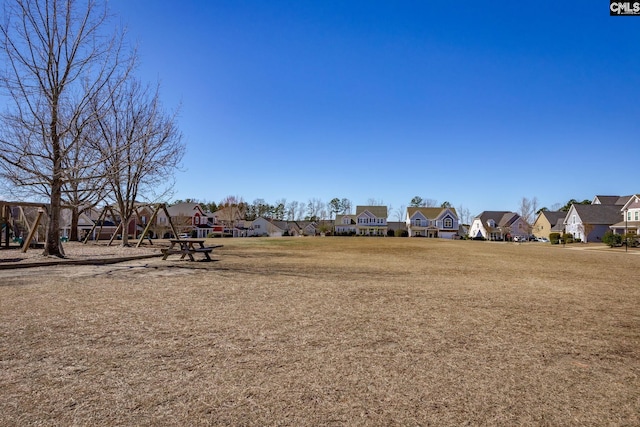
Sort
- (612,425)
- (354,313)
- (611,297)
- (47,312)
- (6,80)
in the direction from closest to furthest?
1. (612,425)
2. (47,312)
3. (354,313)
4. (611,297)
5. (6,80)

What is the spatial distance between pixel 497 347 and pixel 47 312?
6897mm

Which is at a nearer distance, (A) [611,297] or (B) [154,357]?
(B) [154,357]

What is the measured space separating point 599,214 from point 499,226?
30242 millimetres

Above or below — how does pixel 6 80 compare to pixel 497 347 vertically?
above

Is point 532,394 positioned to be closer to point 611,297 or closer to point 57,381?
point 57,381

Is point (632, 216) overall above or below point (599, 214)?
below

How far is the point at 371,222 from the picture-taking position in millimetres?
94500

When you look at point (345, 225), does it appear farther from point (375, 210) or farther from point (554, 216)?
point (554, 216)

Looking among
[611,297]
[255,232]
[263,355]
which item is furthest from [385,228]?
[263,355]

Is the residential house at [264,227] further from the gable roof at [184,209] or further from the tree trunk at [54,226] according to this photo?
the tree trunk at [54,226]

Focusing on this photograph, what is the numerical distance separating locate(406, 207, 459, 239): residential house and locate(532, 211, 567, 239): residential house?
1806 centimetres

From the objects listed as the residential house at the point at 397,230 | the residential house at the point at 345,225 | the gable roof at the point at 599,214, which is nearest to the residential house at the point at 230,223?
the residential house at the point at 345,225

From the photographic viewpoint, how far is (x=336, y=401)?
320 cm

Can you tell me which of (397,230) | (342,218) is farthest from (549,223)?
(342,218)
